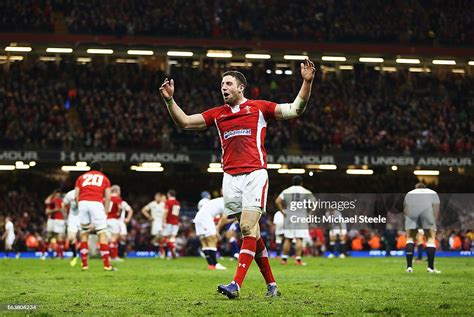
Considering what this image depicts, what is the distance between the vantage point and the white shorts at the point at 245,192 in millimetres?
10109

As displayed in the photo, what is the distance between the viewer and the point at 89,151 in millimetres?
40906

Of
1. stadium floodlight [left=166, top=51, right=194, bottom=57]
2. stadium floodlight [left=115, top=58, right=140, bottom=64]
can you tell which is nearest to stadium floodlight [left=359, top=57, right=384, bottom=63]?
stadium floodlight [left=166, top=51, right=194, bottom=57]

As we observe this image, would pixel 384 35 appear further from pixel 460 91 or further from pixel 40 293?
pixel 40 293

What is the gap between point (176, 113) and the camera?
10109mm

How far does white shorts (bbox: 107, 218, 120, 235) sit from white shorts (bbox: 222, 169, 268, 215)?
17.2 metres

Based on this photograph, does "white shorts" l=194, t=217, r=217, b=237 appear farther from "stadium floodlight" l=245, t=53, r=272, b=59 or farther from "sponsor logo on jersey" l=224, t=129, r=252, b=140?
"stadium floodlight" l=245, t=53, r=272, b=59

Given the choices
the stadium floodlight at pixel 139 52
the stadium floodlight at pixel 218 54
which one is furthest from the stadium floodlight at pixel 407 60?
the stadium floodlight at pixel 139 52

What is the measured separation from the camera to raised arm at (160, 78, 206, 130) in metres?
9.98

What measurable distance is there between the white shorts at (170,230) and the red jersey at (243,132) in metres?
19.3

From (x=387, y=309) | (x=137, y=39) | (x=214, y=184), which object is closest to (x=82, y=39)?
(x=137, y=39)

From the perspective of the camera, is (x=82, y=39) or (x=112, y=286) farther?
(x=82, y=39)

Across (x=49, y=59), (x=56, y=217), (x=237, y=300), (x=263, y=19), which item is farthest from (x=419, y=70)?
(x=237, y=300)

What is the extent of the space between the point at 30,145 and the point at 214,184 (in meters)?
10.9

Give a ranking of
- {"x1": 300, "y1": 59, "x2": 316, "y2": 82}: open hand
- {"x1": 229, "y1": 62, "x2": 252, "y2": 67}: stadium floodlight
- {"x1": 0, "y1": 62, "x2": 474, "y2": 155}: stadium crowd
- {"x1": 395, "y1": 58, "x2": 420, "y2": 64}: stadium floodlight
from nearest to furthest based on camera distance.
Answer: {"x1": 300, "y1": 59, "x2": 316, "y2": 82}: open hand, {"x1": 0, "y1": 62, "x2": 474, "y2": 155}: stadium crowd, {"x1": 395, "y1": 58, "x2": 420, "y2": 64}: stadium floodlight, {"x1": 229, "y1": 62, "x2": 252, "y2": 67}: stadium floodlight
